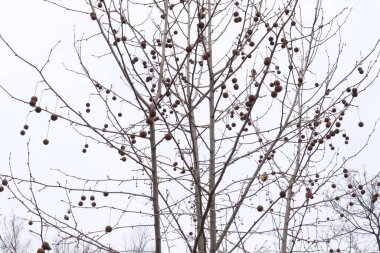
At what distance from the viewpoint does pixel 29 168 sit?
3.30 meters

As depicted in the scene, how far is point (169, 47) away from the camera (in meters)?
4.76

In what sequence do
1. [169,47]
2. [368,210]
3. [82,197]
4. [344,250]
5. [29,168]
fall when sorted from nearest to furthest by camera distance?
[29,168] → [82,197] → [169,47] → [344,250] → [368,210]

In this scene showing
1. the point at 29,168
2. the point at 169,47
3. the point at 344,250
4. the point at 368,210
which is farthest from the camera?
the point at 368,210

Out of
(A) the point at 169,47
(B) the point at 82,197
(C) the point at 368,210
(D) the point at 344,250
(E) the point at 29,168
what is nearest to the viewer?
(E) the point at 29,168

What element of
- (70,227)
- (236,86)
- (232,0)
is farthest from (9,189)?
(232,0)

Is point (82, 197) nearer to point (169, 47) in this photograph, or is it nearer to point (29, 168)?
point (29, 168)

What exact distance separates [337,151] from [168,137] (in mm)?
2805

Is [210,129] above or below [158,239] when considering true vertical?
above

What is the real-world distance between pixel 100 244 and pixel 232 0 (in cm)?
313

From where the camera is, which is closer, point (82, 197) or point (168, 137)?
point (168, 137)

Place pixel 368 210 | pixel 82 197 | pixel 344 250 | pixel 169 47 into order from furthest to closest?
pixel 368 210 → pixel 344 250 → pixel 169 47 → pixel 82 197

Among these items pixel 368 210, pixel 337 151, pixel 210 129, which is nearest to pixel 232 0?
pixel 210 129

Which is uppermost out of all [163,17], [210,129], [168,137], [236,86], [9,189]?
[163,17]

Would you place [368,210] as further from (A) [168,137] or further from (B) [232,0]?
(A) [168,137]
